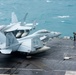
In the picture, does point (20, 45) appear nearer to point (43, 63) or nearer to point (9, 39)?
point (9, 39)

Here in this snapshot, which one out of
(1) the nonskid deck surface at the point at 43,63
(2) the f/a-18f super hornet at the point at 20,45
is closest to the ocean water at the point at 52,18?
(1) the nonskid deck surface at the point at 43,63

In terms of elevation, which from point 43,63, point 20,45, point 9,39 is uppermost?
point 9,39

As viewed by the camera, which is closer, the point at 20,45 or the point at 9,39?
the point at 9,39

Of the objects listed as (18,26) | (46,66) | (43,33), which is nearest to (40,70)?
(46,66)

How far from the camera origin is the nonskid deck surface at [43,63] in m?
61.8

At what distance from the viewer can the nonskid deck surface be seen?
61.8 meters

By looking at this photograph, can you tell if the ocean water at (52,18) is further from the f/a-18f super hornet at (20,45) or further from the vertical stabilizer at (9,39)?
the vertical stabilizer at (9,39)

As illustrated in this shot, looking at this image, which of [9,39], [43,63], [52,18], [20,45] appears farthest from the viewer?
[52,18]

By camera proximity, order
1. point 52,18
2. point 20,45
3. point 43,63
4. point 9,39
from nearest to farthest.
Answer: point 43,63 < point 9,39 < point 20,45 < point 52,18

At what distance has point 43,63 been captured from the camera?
6719 centimetres

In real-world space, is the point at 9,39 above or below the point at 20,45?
above

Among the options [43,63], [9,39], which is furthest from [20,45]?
[43,63]

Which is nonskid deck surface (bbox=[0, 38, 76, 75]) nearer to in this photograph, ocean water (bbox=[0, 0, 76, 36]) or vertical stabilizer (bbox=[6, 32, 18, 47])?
vertical stabilizer (bbox=[6, 32, 18, 47])

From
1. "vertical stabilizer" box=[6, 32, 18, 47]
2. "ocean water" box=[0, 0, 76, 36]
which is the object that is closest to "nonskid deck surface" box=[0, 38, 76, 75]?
"vertical stabilizer" box=[6, 32, 18, 47]
